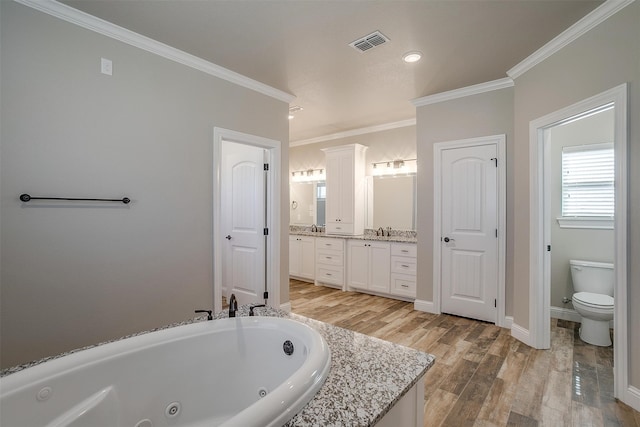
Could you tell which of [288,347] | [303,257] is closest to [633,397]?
[288,347]

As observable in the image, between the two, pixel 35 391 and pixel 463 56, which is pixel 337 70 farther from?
pixel 35 391

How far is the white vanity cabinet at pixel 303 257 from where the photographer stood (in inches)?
201

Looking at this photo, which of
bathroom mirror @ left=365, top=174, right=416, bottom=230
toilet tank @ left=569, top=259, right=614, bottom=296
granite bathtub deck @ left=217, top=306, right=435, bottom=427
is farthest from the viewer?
bathroom mirror @ left=365, top=174, right=416, bottom=230

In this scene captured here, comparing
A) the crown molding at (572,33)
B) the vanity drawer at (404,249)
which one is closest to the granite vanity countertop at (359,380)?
the crown molding at (572,33)

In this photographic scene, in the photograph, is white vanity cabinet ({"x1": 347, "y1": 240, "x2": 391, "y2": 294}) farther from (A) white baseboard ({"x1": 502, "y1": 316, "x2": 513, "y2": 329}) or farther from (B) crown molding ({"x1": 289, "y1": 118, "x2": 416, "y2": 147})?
(B) crown molding ({"x1": 289, "y1": 118, "x2": 416, "y2": 147})

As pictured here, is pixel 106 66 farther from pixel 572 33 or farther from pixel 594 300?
pixel 594 300

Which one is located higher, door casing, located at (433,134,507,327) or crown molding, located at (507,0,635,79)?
crown molding, located at (507,0,635,79)

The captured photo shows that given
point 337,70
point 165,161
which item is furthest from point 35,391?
point 337,70

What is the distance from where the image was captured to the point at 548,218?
2.66 m

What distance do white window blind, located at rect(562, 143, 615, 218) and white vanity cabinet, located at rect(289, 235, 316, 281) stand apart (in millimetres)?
3379

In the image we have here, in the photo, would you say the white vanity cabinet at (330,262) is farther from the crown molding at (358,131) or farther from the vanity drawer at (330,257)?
the crown molding at (358,131)

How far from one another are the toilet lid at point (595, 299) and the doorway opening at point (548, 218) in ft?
1.25

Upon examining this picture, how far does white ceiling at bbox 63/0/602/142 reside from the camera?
6.56 feet

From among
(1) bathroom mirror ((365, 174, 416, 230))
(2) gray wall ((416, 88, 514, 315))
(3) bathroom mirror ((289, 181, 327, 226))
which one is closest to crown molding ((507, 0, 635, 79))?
(2) gray wall ((416, 88, 514, 315))
